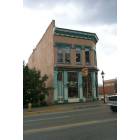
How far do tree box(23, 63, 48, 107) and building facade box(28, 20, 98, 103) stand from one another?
0.64 meters

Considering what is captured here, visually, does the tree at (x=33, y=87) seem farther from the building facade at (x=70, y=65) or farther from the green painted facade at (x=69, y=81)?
the green painted facade at (x=69, y=81)

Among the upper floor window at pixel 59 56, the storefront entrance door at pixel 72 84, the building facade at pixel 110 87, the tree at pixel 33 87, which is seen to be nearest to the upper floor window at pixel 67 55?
the upper floor window at pixel 59 56

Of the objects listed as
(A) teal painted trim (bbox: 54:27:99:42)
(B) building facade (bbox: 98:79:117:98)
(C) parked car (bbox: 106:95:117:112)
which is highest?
(A) teal painted trim (bbox: 54:27:99:42)

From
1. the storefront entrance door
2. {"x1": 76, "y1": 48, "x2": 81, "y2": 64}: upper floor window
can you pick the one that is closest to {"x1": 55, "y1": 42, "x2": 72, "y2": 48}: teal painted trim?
{"x1": 76, "y1": 48, "x2": 81, "y2": 64}: upper floor window

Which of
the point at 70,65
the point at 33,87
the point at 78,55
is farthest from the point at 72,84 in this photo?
the point at 33,87

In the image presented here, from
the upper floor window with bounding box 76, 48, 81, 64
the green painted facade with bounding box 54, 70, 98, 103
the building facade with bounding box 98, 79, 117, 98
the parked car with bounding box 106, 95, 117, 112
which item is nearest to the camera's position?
the building facade with bounding box 98, 79, 117, 98

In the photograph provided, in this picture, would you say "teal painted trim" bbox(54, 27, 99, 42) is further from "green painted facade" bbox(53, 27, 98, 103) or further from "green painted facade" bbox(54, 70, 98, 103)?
"green painted facade" bbox(54, 70, 98, 103)

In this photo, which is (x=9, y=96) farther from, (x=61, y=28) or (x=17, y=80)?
(x=61, y=28)

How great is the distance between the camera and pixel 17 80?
7.55 ft

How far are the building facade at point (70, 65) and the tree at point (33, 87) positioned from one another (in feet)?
2.09

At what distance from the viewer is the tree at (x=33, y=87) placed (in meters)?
15.4

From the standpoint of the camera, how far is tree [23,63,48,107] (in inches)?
607

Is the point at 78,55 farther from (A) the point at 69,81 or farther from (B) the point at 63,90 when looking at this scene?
(B) the point at 63,90

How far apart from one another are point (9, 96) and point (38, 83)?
44.9 feet
